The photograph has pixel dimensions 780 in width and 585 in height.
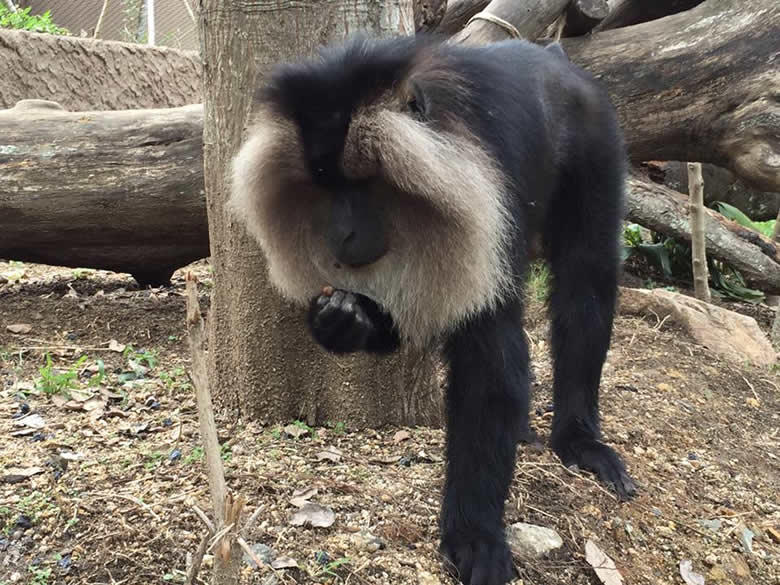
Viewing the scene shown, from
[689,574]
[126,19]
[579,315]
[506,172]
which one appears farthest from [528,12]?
[126,19]

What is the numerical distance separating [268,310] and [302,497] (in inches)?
25.7

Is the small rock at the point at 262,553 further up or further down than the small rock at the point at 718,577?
further up

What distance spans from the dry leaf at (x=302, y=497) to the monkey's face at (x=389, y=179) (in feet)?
1.77

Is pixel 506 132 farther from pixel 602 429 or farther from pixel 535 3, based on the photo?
pixel 535 3

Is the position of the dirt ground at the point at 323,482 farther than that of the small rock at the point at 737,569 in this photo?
No

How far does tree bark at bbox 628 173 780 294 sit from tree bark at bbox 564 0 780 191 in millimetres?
1335

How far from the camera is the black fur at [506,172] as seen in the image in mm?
2004

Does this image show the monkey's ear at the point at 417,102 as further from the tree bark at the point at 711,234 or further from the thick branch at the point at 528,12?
the tree bark at the point at 711,234

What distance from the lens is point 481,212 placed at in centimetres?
204

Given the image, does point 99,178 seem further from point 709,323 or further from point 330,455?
point 709,323

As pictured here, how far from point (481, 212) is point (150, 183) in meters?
2.31

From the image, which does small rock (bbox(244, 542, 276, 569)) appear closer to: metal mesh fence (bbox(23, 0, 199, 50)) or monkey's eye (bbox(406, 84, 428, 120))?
monkey's eye (bbox(406, 84, 428, 120))

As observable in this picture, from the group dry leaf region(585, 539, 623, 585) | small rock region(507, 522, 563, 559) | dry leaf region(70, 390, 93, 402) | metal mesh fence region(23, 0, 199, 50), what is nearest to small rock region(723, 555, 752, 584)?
dry leaf region(585, 539, 623, 585)

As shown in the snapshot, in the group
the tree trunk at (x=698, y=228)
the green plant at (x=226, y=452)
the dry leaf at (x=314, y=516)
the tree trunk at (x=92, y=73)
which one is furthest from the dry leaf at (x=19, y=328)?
the tree trunk at (x=698, y=228)
